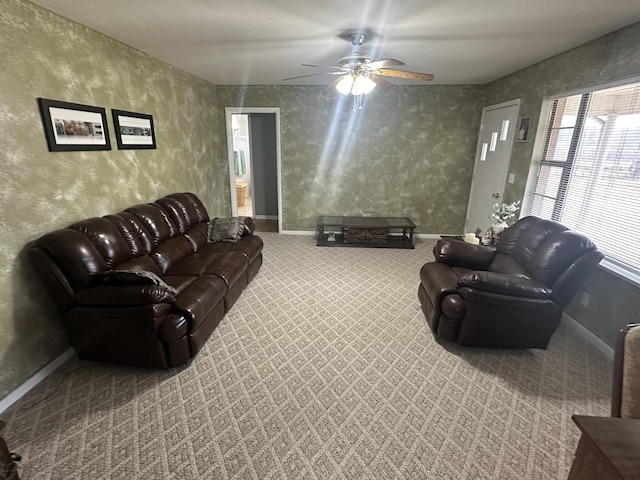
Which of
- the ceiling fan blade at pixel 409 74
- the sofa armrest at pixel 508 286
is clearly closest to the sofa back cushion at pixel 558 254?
the sofa armrest at pixel 508 286

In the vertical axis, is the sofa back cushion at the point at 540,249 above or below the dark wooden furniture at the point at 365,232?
above

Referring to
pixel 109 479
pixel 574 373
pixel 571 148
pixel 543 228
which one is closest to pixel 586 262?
pixel 543 228

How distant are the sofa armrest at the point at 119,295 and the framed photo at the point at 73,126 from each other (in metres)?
1.10

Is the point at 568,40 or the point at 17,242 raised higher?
the point at 568,40

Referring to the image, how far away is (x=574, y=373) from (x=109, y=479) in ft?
10.1

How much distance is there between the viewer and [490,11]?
2100 mm

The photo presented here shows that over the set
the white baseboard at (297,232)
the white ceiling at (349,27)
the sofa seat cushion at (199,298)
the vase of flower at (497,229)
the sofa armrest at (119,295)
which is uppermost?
the white ceiling at (349,27)

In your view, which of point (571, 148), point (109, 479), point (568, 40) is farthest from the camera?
point (571, 148)

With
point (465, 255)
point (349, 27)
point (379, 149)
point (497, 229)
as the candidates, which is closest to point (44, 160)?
point (349, 27)

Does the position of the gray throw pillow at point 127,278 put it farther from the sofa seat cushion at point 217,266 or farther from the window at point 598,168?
the window at point 598,168

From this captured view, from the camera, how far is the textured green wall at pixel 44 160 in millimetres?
1982

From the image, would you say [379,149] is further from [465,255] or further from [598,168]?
[598,168]

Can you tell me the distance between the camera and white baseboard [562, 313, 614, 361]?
2550mm

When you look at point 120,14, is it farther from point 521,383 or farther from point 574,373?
point 574,373
